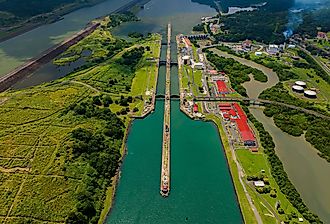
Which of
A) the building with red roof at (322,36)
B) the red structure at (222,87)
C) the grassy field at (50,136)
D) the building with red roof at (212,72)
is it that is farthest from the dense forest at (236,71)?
the building with red roof at (322,36)

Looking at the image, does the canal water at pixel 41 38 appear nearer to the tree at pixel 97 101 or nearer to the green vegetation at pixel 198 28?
the tree at pixel 97 101

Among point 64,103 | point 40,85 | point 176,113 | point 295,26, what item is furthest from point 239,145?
point 295,26

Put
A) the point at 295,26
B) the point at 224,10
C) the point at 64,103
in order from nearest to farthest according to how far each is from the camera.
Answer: the point at 64,103, the point at 295,26, the point at 224,10

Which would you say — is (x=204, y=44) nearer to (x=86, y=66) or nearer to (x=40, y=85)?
(x=86, y=66)

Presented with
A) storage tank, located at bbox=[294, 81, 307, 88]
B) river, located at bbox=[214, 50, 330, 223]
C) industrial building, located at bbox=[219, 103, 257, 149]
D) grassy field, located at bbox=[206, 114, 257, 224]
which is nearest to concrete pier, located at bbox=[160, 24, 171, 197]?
grassy field, located at bbox=[206, 114, 257, 224]

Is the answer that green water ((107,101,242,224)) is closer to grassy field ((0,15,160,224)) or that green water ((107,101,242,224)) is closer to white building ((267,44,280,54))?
grassy field ((0,15,160,224))

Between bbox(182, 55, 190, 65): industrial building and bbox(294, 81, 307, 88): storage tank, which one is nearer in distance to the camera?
bbox(294, 81, 307, 88): storage tank
